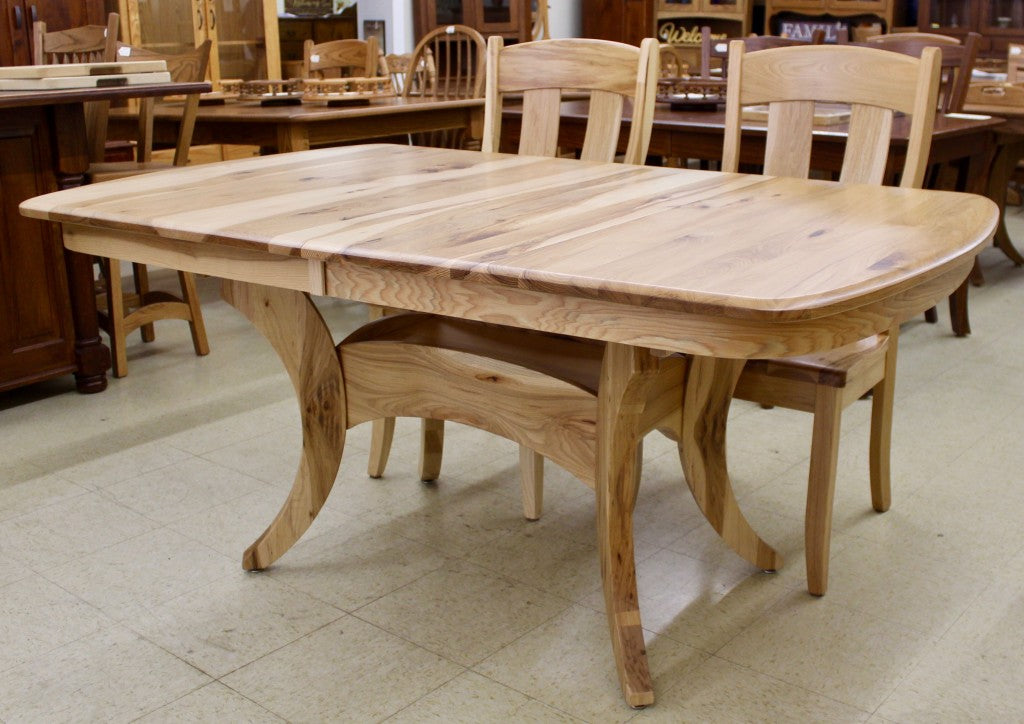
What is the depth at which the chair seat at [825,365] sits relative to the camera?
1.80 metres

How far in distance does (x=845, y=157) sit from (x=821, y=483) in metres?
0.63

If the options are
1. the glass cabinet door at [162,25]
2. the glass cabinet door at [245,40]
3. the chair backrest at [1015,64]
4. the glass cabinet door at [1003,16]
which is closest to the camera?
the chair backrest at [1015,64]

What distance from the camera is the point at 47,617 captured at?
6.13 ft

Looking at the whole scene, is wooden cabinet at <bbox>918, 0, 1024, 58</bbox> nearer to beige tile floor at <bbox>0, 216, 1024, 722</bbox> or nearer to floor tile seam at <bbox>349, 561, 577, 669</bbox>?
beige tile floor at <bbox>0, 216, 1024, 722</bbox>

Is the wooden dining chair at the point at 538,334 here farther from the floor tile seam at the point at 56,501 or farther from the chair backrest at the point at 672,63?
the chair backrest at the point at 672,63

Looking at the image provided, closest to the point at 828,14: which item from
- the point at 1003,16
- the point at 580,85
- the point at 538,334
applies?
the point at 1003,16

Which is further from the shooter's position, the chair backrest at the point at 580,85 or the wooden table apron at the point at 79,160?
the wooden table apron at the point at 79,160

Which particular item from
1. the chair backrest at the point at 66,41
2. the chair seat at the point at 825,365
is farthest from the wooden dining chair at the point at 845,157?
the chair backrest at the point at 66,41

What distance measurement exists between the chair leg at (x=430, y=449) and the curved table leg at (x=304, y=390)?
0.43 m

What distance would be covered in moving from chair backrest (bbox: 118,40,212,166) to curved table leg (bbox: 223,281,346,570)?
1492mm

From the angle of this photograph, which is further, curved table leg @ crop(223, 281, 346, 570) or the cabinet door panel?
the cabinet door panel

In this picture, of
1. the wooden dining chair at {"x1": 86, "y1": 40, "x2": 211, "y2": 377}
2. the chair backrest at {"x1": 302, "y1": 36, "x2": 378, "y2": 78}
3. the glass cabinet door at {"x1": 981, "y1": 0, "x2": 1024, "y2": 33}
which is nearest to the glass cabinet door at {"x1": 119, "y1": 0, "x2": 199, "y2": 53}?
the chair backrest at {"x1": 302, "y1": 36, "x2": 378, "y2": 78}

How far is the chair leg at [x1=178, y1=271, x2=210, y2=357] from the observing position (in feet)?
10.8

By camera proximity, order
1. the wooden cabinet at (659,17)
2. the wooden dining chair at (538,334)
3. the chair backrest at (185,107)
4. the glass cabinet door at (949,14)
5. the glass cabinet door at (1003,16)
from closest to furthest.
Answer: the wooden dining chair at (538,334) < the chair backrest at (185,107) < the glass cabinet door at (1003,16) < the glass cabinet door at (949,14) < the wooden cabinet at (659,17)
